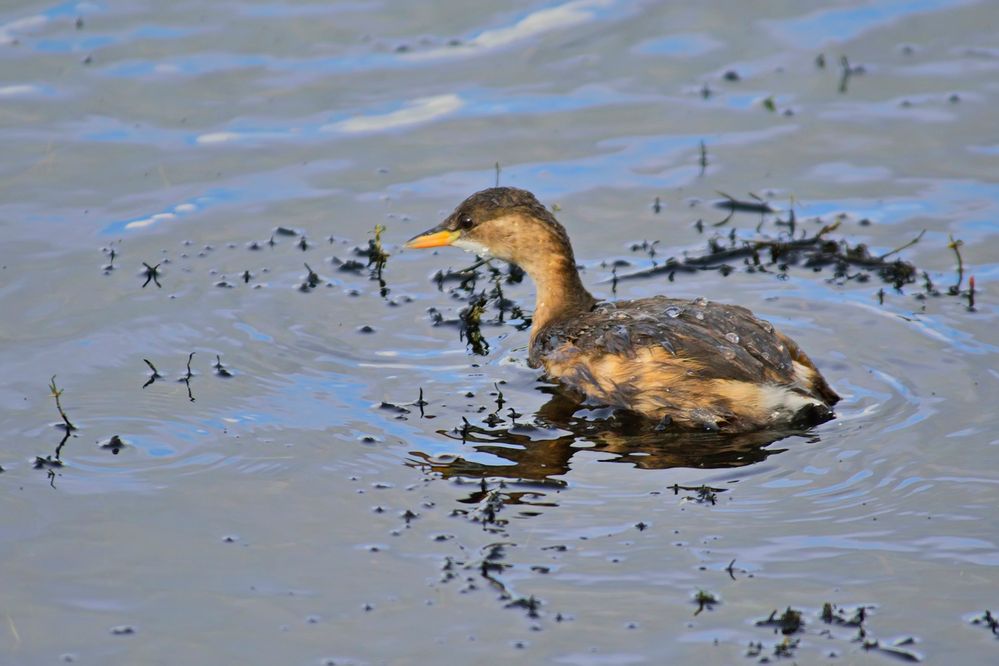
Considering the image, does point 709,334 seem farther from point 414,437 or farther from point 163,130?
point 163,130

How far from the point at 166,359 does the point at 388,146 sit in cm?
322

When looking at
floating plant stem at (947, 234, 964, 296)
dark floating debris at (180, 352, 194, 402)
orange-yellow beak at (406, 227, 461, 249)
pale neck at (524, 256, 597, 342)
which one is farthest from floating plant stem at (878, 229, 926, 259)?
dark floating debris at (180, 352, 194, 402)

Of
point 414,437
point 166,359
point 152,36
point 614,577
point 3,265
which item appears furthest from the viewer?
point 152,36

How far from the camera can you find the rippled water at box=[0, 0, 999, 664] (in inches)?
207

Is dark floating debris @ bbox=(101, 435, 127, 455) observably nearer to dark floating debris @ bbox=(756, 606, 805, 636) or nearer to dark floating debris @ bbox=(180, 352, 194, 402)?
dark floating debris @ bbox=(180, 352, 194, 402)

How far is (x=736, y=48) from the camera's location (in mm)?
11500

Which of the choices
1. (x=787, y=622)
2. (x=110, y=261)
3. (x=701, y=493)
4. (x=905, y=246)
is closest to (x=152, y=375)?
(x=110, y=261)

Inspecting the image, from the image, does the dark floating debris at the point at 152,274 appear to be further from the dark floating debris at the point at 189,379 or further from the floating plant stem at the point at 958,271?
the floating plant stem at the point at 958,271

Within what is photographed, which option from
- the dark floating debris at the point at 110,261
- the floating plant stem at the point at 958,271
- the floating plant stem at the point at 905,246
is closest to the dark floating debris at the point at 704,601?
the floating plant stem at the point at 958,271

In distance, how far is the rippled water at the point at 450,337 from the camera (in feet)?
17.3

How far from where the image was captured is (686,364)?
6.75 m

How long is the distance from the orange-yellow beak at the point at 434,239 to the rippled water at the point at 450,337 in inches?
12.6

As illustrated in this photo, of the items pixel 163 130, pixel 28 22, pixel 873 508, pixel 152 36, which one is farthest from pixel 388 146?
pixel 873 508

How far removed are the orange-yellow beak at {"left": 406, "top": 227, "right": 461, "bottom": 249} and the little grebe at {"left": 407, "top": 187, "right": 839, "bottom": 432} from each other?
0.88m
